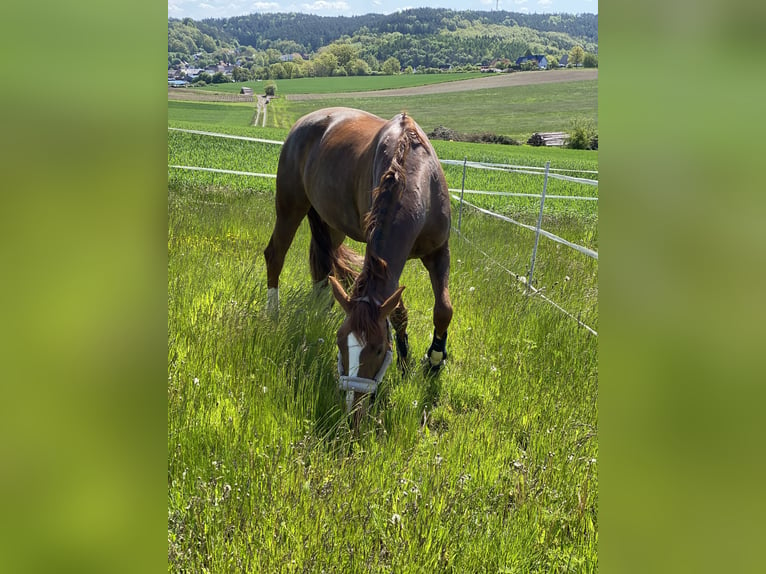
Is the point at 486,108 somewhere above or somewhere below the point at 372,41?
below

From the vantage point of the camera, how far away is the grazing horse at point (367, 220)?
2873mm

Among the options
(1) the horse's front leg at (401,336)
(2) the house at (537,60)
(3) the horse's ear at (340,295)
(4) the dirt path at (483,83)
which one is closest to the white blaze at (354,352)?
(3) the horse's ear at (340,295)

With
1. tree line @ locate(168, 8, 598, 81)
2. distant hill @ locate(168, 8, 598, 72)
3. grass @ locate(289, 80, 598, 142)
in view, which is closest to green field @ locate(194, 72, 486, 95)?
tree line @ locate(168, 8, 598, 81)

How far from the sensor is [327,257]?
511 centimetres

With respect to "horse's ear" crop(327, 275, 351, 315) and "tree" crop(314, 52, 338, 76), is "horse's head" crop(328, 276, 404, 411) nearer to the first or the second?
"horse's ear" crop(327, 275, 351, 315)

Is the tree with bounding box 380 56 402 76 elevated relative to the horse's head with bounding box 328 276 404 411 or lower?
elevated

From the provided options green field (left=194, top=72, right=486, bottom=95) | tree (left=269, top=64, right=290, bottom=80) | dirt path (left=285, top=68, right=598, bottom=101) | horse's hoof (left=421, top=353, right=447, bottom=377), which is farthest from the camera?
tree (left=269, top=64, right=290, bottom=80)

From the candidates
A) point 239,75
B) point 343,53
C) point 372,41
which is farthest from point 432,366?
point 372,41

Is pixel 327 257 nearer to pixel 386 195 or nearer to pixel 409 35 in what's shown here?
pixel 386 195

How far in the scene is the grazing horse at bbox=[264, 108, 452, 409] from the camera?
2873mm

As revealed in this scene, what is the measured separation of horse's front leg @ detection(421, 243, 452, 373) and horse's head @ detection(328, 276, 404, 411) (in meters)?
0.95

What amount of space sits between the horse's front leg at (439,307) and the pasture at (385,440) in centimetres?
13

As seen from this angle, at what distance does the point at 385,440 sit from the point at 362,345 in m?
0.52
